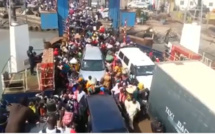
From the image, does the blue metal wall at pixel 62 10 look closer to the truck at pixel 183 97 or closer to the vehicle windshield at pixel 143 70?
the vehicle windshield at pixel 143 70

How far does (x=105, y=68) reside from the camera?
1180 centimetres

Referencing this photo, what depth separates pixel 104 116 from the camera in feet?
22.8

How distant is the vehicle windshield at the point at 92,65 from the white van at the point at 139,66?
4.32 ft

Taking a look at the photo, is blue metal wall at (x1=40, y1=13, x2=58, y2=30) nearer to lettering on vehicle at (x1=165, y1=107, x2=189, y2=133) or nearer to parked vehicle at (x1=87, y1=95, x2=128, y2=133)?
parked vehicle at (x1=87, y1=95, x2=128, y2=133)

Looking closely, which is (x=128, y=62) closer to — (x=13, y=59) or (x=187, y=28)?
(x=187, y=28)

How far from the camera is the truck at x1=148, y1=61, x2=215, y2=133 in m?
5.75

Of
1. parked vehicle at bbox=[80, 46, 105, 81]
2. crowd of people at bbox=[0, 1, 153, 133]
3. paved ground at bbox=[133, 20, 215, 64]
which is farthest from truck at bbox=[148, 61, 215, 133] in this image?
paved ground at bbox=[133, 20, 215, 64]

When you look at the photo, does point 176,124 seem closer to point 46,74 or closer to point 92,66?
point 46,74

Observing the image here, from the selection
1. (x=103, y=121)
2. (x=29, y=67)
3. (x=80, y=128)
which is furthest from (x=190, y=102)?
(x=29, y=67)

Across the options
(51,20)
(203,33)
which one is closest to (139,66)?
(51,20)

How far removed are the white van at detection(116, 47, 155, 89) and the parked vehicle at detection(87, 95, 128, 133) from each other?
329 centimetres

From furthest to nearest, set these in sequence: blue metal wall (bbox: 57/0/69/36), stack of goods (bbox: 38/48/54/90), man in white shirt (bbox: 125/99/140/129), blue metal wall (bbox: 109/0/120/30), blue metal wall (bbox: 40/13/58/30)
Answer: blue metal wall (bbox: 109/0/120/30) → blue metal wall (bbox: 40/13/58/30) → blue metal wall (bbox: 57/0/69/36) → stack of goods (bbox: 38/48/54/90) → man in white shirt (bbox: 125/99/140/129)

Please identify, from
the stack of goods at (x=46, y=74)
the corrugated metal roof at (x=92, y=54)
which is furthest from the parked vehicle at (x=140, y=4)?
the stack of goods at (x=46, y=74)

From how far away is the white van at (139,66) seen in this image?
11.1 meters
